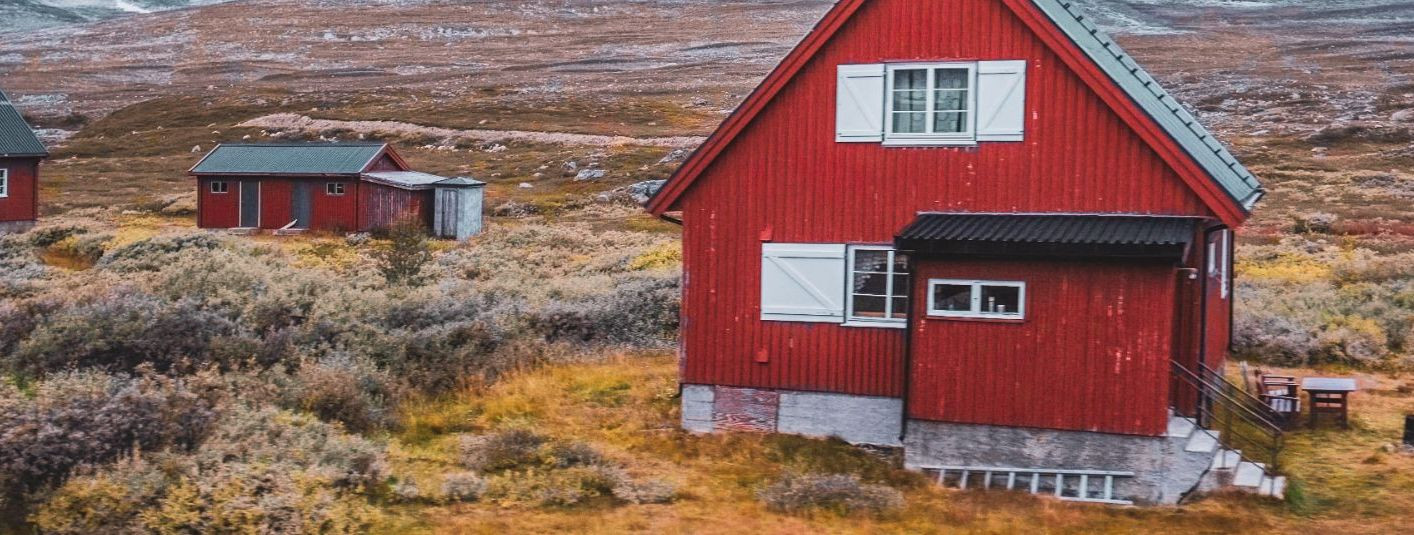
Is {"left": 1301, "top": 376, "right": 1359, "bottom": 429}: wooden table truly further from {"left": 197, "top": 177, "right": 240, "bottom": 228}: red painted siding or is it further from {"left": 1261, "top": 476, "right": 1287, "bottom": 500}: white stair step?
{"left": 197, "top": 177, "right": 240, "bottom": 228}: red painted siding

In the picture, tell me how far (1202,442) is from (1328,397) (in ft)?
16.4

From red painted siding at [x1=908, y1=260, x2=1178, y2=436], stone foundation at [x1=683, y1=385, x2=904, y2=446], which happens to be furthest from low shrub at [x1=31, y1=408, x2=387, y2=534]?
red painted siding at [x1=908, y1=260, x2=1178, y2=436]

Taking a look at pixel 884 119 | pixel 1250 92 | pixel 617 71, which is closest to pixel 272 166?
pixel 884 119

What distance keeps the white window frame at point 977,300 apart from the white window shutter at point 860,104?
2.28m

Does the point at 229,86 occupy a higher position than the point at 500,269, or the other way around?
the point at 229,86

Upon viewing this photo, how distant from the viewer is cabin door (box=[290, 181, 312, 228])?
51.1 metres

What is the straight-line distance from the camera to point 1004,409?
1534 cm

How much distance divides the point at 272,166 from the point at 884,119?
40.4 metres

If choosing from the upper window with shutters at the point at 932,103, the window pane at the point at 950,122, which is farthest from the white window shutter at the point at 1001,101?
the window pane at the point at 950,122

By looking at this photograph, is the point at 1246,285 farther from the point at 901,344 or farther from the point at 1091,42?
the point at 901,344

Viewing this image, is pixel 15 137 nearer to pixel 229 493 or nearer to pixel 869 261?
pixel 229 493

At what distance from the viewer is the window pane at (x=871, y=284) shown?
1673 centimetres

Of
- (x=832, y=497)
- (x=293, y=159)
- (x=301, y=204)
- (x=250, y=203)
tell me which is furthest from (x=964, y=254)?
(x=250, y=203)

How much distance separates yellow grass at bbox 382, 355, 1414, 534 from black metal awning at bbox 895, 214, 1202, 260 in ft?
9.53
